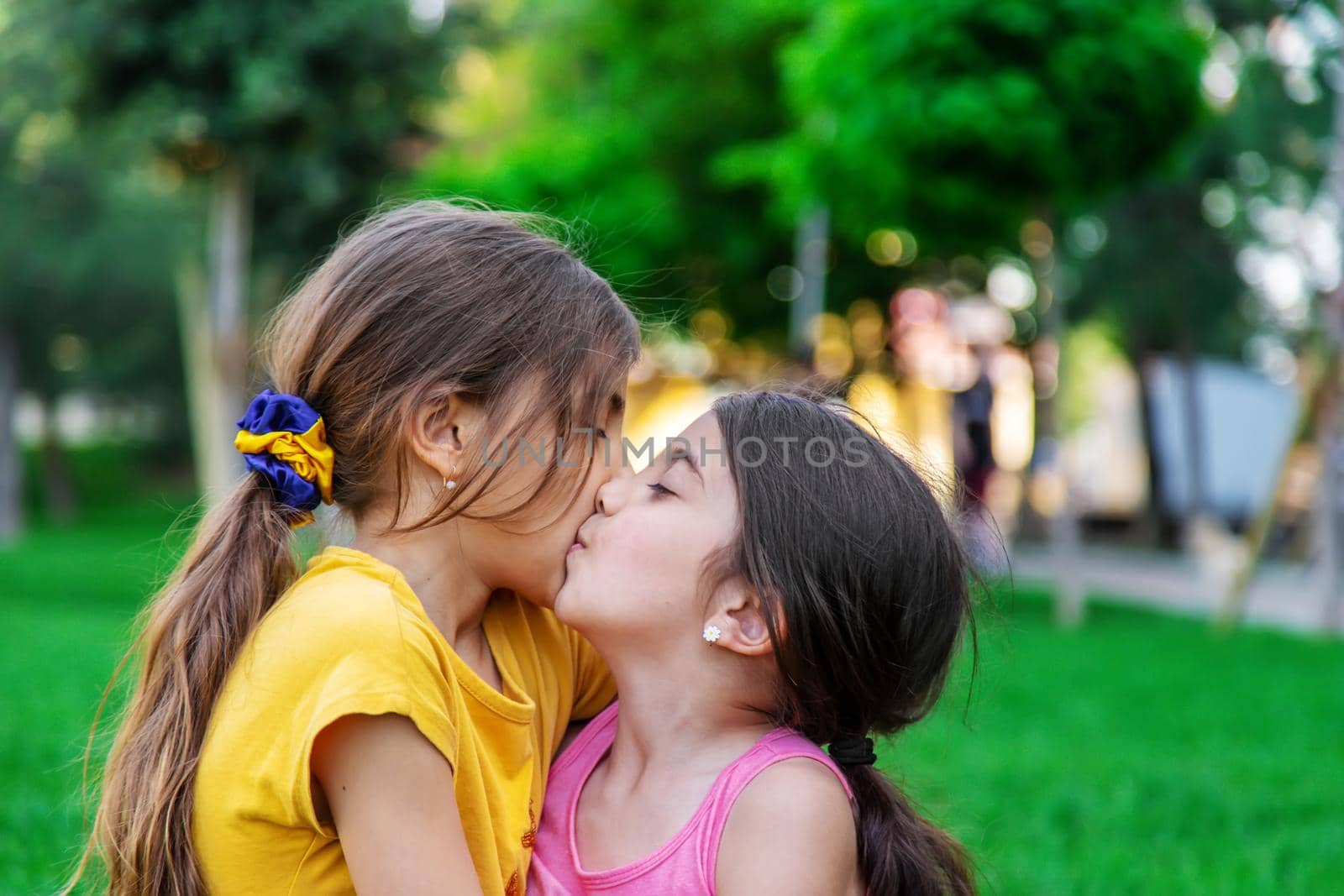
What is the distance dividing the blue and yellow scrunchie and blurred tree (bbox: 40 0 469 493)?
654cm

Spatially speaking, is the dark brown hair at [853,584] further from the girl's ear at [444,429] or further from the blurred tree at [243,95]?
the blurred tree at [243,95]

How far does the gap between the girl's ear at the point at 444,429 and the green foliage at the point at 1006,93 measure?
5.80m

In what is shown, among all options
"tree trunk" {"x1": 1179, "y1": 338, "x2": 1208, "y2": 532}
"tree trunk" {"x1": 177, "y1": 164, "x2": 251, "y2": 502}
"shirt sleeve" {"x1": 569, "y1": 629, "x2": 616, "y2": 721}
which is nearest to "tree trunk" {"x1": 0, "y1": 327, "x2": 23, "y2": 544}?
"tree trunk" {"x1": 177, "y1": 164, "x2": 251, "y2": 502}

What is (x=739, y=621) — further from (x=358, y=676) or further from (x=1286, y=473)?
(x=1286, y=473)

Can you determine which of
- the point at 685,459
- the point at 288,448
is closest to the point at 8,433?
the point at 288,448

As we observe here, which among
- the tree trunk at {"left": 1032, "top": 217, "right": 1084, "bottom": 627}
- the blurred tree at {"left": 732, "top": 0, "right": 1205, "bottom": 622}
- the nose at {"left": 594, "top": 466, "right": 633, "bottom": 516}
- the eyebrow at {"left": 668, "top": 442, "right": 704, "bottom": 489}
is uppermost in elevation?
the blurred tree at {"left": 732, "top": 0, "right": 1205, "bottom": 622}

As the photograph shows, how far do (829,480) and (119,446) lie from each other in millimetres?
28919

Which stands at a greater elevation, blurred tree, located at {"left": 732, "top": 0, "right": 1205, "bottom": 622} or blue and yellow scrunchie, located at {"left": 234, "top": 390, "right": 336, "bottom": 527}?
blurred tree, located at {"left": 732, "top": 0, "right": 1205, "bottom": 622}

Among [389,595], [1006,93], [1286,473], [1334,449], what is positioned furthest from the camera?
[1334,449]

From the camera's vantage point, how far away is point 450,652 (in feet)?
5.32

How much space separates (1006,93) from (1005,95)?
0.04 feet

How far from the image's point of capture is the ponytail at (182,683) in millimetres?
1545

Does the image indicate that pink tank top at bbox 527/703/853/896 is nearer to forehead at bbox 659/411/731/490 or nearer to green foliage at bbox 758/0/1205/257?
forehead at bbox 659/411/731/490

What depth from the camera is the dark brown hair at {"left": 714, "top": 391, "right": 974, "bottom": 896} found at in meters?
1.67
